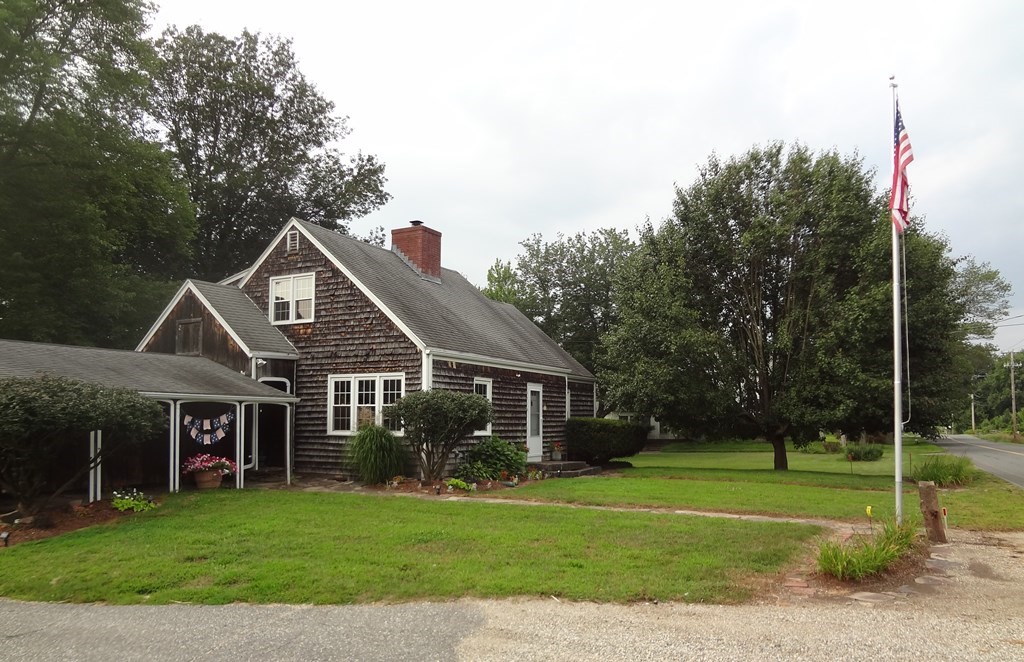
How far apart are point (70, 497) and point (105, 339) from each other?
14.3m

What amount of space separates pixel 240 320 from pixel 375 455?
208 inches

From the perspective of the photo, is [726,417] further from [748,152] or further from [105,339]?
[105,339]

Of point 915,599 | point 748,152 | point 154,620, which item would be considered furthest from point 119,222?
point 915,599

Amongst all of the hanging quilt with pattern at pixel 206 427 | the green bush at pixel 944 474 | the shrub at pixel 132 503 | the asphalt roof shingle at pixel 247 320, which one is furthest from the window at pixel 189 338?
the green bush at pixel 944 474

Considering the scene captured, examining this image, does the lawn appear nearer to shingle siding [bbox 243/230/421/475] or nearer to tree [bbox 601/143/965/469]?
tree [bbox 601/143/965/469]

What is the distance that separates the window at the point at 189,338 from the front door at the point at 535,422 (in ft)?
28.9

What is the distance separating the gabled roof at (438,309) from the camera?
17625 mm

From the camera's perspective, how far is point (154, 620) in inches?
239

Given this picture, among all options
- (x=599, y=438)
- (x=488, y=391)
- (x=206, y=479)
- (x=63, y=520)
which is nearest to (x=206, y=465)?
(x=206, y=479)

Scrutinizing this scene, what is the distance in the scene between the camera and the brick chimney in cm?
2278

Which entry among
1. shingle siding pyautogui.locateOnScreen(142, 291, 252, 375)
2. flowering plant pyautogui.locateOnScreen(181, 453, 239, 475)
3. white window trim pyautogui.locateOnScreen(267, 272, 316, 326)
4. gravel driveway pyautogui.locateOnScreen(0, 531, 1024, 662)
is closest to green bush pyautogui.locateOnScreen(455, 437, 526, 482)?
flowering plant pyautogui.locateOnScreen(181, 453, 239, 475)

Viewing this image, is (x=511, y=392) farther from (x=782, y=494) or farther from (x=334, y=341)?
(x=782, y=494)

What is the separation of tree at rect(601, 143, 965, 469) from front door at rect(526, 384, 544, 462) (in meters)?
2.14

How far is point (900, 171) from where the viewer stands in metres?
9.72
